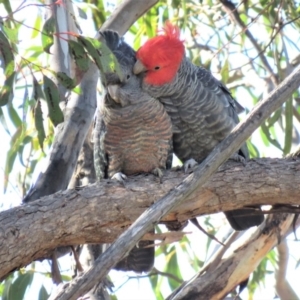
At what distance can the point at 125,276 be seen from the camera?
3.60 metres

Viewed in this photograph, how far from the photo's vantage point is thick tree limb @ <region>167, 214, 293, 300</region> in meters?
3.23

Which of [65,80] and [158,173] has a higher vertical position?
[65,80]

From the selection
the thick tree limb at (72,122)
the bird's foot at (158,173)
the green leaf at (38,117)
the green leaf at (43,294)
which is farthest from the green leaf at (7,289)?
the green leaf at (38,117)

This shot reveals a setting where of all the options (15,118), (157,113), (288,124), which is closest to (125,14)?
(157,113)

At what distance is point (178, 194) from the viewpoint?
221cm

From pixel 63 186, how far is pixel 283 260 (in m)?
1.32

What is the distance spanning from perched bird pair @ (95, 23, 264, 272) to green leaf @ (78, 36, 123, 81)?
629mm

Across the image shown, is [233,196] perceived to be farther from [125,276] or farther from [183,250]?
[183,250]

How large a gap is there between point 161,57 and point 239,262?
3.22 feet

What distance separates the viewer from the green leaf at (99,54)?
7.72 feet

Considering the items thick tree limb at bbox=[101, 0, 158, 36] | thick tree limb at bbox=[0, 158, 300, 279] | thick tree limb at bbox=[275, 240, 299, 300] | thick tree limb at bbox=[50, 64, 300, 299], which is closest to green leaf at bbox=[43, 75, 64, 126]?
thick tree limb at bbox=[0, 158, 300, 279]

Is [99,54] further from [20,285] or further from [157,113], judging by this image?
[20,285]

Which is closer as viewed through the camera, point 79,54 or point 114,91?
point 79,54

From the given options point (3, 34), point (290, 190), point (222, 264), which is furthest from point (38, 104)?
point (222, 264)
